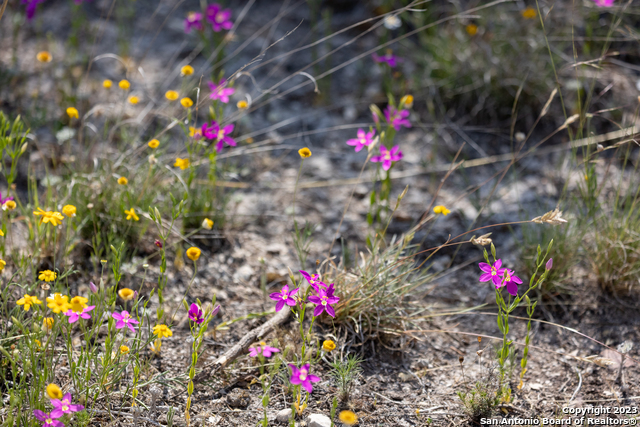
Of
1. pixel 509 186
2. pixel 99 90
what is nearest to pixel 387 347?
pixel 509 186

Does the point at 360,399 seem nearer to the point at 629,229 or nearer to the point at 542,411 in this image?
the point at 542,411

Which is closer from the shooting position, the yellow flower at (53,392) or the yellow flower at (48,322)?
the yellow flower at (53,392)

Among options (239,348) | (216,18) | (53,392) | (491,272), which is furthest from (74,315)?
(216,18)

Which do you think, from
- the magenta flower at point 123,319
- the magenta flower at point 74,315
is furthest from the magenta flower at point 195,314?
the magenta flower at point 74,315

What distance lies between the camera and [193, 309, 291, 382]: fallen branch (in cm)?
182

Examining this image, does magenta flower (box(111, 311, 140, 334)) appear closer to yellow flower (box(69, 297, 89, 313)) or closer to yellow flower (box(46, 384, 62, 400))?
yellow flower (box(69, 297, 89, 313))

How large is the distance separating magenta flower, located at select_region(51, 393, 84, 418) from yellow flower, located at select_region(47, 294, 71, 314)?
251mm

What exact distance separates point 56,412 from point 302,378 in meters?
0.70

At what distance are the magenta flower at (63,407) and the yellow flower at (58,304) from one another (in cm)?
25

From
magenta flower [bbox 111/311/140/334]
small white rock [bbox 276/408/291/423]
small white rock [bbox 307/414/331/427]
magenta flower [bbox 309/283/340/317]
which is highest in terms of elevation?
magenta flower [bbox 111/311/140/334]

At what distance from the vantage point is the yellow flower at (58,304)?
55.4 inches

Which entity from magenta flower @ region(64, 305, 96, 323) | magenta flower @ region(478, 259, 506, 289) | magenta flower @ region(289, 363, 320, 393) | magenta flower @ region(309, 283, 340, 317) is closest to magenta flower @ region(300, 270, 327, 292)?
magenta flower @ region(309, 283, 340, 317)

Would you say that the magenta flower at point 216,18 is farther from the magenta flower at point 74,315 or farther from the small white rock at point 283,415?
the small white rock at point 283,415

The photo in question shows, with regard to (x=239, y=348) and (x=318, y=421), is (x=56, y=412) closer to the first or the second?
(x=239, y=348)
